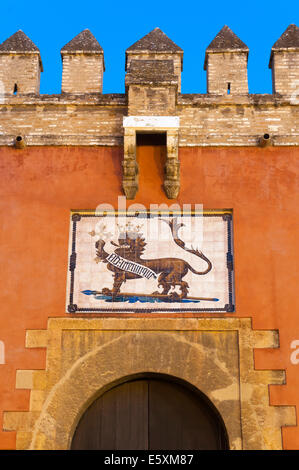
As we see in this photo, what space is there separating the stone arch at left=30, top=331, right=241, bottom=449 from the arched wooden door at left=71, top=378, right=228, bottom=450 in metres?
0.17

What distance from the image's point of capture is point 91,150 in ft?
26.9

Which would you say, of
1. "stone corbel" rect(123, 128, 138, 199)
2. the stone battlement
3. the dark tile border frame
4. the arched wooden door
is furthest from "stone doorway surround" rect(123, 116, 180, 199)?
the arched wooden door

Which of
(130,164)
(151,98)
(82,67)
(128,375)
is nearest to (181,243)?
(130,164)

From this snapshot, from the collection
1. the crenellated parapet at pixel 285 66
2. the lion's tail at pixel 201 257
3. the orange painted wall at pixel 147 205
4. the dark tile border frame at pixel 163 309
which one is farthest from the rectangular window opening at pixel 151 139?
the crenellated parapet at pixel 285 66

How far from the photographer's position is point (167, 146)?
7.96 metres

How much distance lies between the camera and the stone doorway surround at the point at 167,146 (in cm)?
793

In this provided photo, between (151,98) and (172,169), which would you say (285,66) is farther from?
(172,169)

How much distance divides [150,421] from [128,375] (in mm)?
567

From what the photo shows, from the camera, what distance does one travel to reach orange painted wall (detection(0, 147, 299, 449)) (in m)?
7.40

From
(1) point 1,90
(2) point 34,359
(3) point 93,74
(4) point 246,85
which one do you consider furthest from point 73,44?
(2) point 34,359

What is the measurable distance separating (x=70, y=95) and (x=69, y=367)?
3235 mm

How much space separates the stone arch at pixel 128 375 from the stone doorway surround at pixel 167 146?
5.52 ft

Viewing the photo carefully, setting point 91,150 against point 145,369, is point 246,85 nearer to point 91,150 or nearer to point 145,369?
point 91,150
